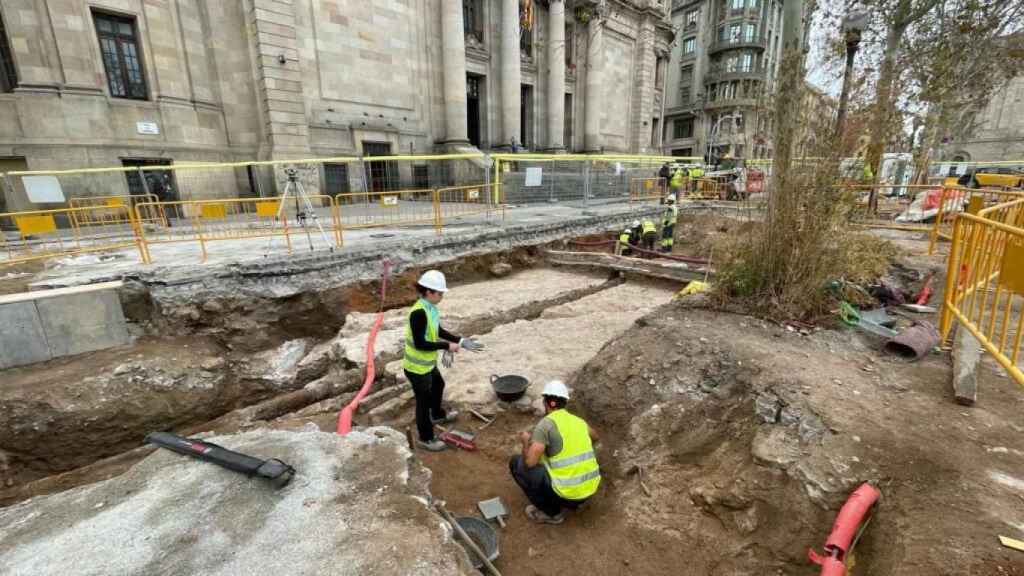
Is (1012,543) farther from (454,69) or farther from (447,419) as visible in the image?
(454,69)

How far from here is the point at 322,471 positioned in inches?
113

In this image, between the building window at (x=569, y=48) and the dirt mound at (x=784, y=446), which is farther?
the building window at (x=569, y=48)

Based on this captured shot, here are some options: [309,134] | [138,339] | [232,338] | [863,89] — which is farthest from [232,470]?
[309,134]

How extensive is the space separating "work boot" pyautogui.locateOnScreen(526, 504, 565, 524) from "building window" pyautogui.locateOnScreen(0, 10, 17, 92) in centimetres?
1713

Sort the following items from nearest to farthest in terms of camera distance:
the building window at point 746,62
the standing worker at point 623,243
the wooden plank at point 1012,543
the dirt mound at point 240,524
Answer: the wooden plank at point 1012,543
the dirt mound at point 240,524
the standing worker at point 623,243
the building window at point 746,62

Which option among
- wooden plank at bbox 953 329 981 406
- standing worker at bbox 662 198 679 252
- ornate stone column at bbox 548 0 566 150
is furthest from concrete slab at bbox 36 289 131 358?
ornate stone column at bbox 548 0 566 150

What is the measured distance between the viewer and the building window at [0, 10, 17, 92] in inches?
440

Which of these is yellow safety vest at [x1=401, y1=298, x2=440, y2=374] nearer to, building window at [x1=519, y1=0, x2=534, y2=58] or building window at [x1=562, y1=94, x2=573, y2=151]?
building window at [x1=519, y1=0, x2=534, y2=58]

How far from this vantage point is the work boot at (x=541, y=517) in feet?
11.2

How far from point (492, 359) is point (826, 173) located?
4.27 metres

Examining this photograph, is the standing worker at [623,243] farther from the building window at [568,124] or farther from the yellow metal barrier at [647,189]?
the building window at [568,124]

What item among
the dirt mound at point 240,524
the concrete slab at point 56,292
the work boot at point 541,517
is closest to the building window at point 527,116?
the concrete slab at point 56,292

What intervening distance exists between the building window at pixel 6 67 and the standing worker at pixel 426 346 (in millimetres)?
15362

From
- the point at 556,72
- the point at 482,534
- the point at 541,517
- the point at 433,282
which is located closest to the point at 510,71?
the point at 556,72
